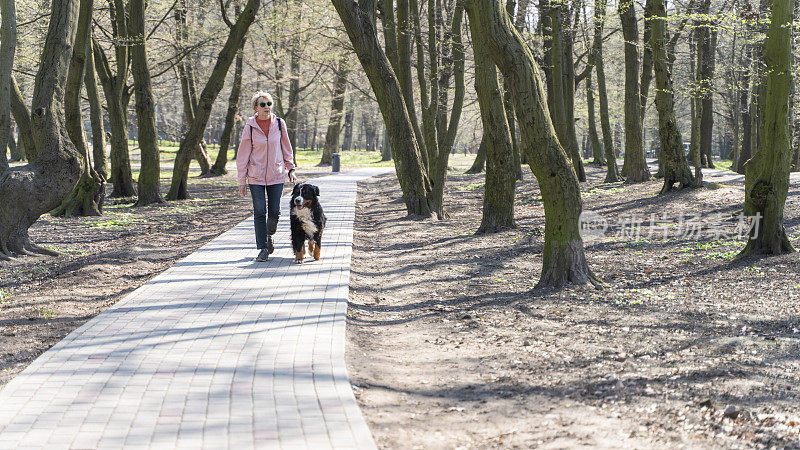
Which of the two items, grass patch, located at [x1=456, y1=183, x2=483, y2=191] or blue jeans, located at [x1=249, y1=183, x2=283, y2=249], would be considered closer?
blue jeans, located at [x1=249, y1=183, x2=283, y2=249]

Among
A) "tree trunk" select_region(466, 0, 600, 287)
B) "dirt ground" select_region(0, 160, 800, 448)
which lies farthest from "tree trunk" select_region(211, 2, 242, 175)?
"tree trunk" select_region(466, 0, 600, 287)

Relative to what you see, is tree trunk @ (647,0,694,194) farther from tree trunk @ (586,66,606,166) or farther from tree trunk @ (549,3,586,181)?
tree trunk @ (586,66,606,166)

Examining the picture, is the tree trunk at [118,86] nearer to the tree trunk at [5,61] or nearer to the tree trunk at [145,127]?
the tree trunk at [145,127]

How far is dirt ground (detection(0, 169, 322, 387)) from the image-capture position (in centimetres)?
658

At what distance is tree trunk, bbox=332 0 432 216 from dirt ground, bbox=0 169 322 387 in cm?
394

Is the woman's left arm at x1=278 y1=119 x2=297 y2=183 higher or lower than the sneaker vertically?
higher

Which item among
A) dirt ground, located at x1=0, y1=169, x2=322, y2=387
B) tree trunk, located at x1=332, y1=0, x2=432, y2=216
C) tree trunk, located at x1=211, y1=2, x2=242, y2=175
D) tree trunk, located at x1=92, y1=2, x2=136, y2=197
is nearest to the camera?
dirt ground, located at x1=0, y1=169, x2=322, y2=387

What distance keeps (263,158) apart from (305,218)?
3.49 ft

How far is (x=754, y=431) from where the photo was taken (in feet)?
13.8

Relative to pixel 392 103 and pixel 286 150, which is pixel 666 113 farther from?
pixel 286 150

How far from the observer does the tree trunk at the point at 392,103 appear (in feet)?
47.4

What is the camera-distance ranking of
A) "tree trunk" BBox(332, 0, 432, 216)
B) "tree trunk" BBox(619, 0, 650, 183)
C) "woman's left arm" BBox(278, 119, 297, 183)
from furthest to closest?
"tree trunk" BBox(619, 0, 650, 183) → "tree trunk" BBox(332, 0, 432, 216) → "woman's left arm" BBox(278, 119, 297, 183)

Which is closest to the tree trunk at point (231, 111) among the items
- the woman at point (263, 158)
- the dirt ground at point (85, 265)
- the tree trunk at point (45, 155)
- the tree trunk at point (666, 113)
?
the dirt ground at point (85, 265)

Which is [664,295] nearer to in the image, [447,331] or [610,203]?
[447,331]
